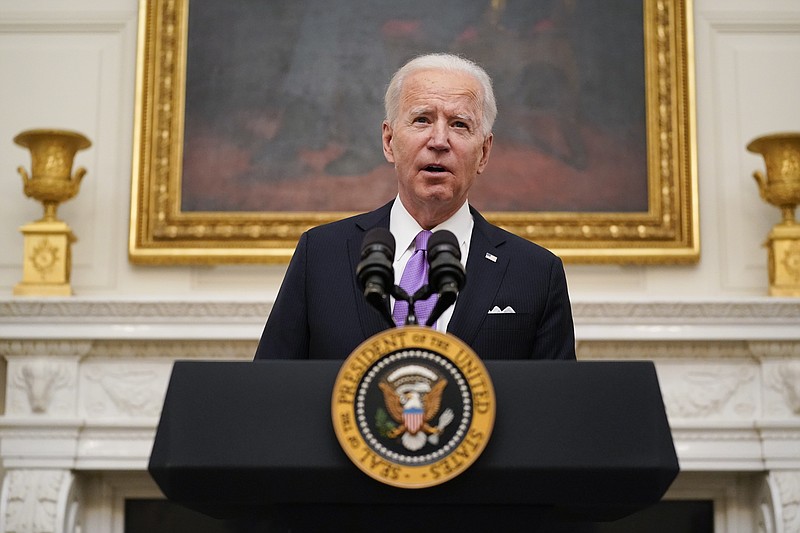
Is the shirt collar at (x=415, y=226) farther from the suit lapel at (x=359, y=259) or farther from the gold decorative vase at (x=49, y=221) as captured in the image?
the gold decorative vase at (x=49, y=221)

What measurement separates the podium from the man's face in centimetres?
74

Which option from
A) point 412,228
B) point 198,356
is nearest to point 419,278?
point 412,228

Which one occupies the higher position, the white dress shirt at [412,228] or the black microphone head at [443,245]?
the white dress shirt at [412,228]

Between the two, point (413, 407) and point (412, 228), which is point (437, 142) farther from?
point (413, 407)

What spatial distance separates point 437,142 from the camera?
6.75 ft

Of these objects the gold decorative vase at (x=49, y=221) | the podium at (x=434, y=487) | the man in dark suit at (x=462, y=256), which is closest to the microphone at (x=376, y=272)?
the podium at (x=434, y=487)

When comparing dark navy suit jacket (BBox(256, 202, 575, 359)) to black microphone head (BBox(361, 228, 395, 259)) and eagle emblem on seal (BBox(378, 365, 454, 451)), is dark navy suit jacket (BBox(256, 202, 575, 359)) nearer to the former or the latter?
A: black microphone head (BBox(361, 228, 395, 259))

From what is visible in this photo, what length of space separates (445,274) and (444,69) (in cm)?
81

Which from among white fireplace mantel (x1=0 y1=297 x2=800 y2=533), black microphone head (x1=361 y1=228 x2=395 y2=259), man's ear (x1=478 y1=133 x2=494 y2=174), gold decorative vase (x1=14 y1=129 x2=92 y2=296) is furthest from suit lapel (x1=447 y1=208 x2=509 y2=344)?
gold decorative vase (x1=14 y1=129 x2=92 y2=296)

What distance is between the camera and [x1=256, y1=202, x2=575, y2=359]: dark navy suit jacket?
190cm

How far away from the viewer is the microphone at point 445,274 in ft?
4.64

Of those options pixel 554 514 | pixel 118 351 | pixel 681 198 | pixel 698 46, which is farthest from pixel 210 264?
pixel 554 514

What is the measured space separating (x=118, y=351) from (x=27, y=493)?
2.45ft

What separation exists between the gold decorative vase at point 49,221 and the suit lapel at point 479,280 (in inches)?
125
